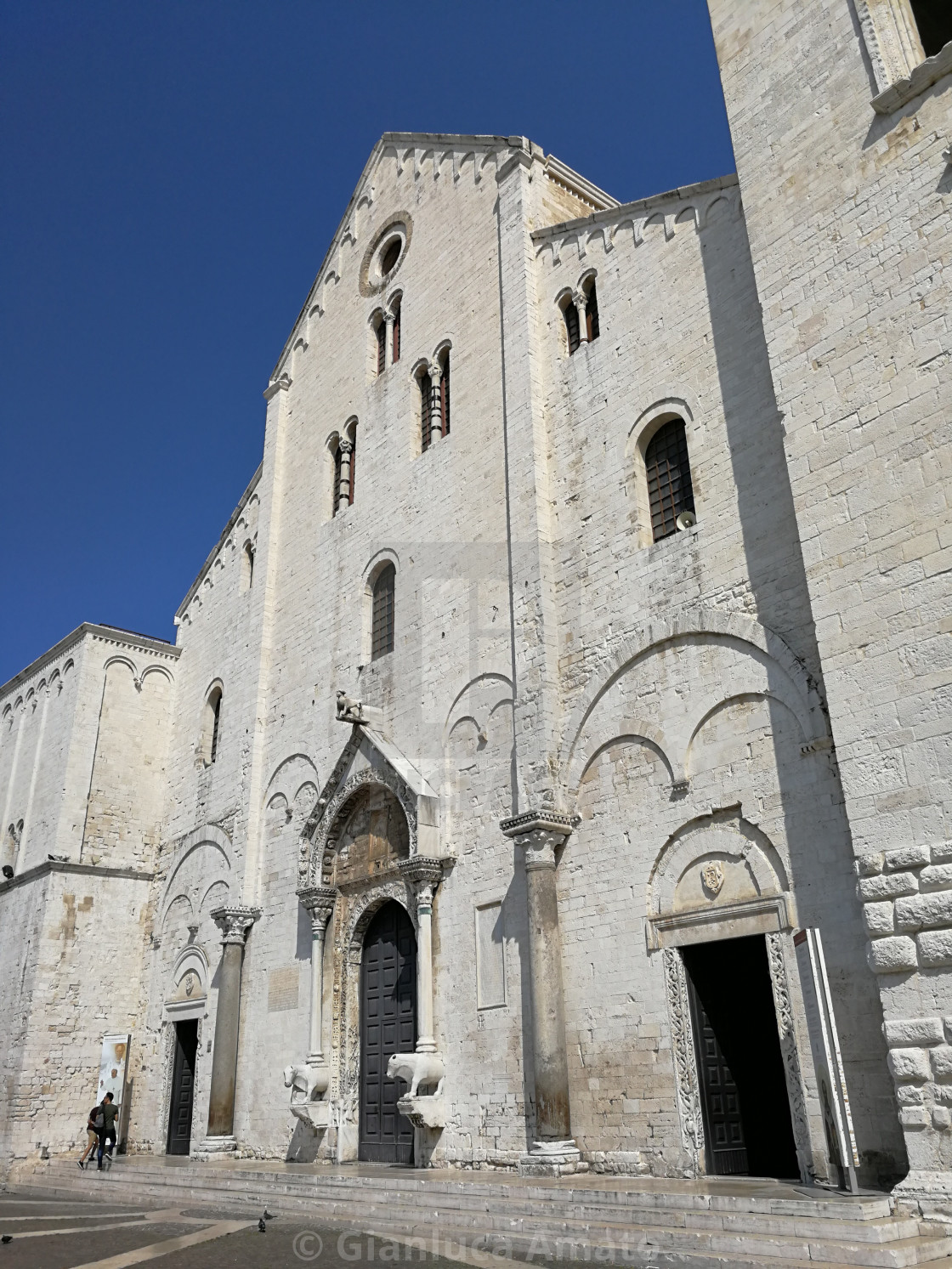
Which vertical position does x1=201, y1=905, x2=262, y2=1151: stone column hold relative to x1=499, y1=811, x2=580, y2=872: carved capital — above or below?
below

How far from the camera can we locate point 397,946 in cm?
1438

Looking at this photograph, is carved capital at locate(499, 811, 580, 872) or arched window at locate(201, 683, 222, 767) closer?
carved capital at locate(499, 811, 580, 872)

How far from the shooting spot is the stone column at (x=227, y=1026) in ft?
51.6

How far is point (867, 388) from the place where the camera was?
29.2ft

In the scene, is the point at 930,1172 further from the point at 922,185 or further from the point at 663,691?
the point at 922,185

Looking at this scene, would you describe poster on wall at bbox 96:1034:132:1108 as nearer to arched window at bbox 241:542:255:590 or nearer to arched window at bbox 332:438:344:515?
arched window at bbox 241:542:255:590

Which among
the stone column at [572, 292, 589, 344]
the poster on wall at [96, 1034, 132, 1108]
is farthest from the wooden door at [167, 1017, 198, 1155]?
the stone column at [572, 292, 589, 344]

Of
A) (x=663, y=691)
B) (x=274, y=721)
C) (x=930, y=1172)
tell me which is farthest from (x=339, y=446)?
(x=930, y=1172)

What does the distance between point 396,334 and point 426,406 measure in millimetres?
2121

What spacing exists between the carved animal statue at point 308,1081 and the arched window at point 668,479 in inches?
348

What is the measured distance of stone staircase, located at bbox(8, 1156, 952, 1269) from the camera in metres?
6.55

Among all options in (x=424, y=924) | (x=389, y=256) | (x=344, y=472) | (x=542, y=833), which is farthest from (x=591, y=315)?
(x=424, y=924)

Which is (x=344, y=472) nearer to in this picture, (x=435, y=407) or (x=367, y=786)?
(x=435, y=407)

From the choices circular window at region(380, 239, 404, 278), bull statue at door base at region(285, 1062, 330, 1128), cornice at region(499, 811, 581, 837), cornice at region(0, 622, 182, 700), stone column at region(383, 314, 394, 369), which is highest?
circular window at region(380, 239, 404, 278)
